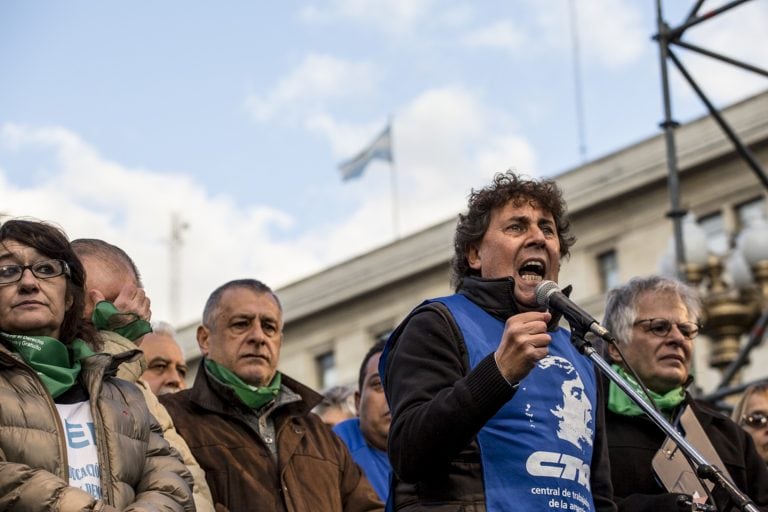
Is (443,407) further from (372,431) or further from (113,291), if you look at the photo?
(372,431)

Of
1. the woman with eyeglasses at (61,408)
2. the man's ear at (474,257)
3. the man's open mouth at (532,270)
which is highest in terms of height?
the man's ear at (474,257)

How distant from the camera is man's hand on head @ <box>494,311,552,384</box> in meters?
5.36

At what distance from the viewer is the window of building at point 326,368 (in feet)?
158

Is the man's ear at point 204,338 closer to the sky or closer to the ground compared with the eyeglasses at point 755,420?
closer to the sky

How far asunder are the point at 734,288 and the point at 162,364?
9.24 m

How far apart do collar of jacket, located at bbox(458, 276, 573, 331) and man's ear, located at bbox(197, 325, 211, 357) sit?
2.22 meters

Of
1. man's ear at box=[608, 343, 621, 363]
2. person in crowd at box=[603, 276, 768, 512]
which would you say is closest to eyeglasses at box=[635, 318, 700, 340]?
person in crowd at box=[603, 276, 768, 512]

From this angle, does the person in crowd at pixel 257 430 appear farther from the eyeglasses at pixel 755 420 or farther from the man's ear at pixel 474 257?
the eyeglasses at pixel 755 420

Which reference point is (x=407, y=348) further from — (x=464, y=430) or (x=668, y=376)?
(x=668, y=376)

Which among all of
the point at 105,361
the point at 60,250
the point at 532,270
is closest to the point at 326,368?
the point at 532,270

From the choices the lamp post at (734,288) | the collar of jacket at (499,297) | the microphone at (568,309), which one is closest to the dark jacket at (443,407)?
the collar of jacket at (499,297)

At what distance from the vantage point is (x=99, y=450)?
18.3ft

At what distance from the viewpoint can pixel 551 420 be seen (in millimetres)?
5770

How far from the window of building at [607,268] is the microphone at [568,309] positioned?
119ft
